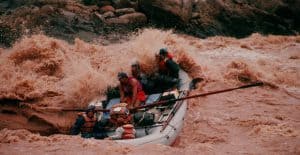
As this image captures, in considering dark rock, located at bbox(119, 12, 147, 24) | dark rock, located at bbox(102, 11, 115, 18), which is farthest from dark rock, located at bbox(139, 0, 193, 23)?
dark rock, located at bbox(102, 11, 115, 18)

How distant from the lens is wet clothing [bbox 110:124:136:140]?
723 cm

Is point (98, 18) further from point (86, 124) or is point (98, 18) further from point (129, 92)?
point (86, 124)

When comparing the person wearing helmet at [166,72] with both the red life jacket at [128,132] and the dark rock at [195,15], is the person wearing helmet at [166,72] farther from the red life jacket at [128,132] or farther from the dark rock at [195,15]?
the dark rock at [195,15]

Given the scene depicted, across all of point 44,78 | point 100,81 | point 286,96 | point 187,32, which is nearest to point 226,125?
point 286,96

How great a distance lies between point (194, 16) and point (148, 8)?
2.47 meters

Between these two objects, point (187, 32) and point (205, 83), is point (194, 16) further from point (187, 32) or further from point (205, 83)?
point (205, 83)

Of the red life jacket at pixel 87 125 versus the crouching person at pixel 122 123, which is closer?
the crouching person at pixel 122 123

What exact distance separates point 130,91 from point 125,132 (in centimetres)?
188

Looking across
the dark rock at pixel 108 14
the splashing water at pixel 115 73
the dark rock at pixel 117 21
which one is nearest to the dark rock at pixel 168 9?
the dark rock at pixel 117 21

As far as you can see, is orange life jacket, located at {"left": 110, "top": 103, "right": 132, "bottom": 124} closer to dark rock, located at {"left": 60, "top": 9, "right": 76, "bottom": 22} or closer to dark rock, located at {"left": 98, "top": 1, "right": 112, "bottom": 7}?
dark rock, located at {"left": 60, "top": 9, "right": 76, "bottom": 22}

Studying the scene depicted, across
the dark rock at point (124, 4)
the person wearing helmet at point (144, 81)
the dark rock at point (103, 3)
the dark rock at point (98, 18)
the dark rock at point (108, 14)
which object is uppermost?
the person wearing helmet at point (144, 81)

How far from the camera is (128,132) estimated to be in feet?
23.8

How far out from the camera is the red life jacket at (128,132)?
23.7 feet

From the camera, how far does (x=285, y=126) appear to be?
8.58m
